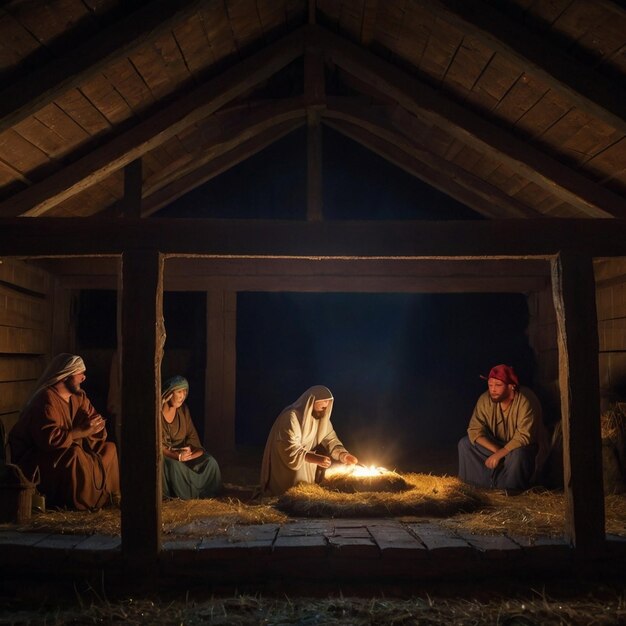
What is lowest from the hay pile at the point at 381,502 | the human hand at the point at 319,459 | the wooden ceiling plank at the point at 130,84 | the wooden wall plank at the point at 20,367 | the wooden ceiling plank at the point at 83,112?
the hay pile at the point at 381,502

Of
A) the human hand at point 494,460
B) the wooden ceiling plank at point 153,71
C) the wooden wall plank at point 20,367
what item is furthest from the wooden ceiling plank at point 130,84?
the human hand at point 494,460

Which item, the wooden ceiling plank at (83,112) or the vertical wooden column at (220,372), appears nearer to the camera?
the wooden ceiling plank at (83,112)

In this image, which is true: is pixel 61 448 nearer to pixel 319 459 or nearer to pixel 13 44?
pixel 319 459

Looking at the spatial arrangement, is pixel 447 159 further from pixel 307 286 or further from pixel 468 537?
pixel 468 537

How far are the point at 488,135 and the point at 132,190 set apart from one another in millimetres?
2982

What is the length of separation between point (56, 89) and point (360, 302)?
6417 millimetres

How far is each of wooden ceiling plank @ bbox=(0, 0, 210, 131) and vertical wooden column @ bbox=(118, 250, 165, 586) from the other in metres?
1.26

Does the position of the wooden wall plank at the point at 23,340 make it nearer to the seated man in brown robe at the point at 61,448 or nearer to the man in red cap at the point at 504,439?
the seated man in brown robe at the point at 61,448

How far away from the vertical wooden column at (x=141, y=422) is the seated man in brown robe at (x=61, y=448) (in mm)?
1689

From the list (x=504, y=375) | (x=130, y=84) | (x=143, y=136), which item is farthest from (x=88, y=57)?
(x=504, y=375)

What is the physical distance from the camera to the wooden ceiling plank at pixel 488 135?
533 cm

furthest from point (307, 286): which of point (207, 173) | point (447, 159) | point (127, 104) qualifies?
point (127, 104)

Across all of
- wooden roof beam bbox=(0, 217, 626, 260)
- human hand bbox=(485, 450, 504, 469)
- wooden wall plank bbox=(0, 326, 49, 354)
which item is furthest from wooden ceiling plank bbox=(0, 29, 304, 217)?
human hand bbox=(485, 450, 504, 469)

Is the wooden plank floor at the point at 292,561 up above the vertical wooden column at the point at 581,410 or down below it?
below
